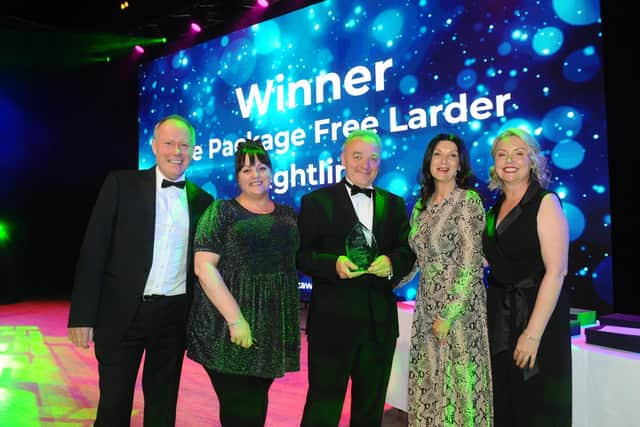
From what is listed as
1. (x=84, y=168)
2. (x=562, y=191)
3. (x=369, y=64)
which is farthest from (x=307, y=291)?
(x=84, y=168)

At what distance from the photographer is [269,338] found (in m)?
1.93

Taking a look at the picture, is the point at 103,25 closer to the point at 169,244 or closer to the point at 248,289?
the point at 169,244

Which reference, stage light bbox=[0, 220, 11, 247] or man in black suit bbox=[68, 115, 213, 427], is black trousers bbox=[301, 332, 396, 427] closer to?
man in black suit bbox=[68, 115, 213, 427]

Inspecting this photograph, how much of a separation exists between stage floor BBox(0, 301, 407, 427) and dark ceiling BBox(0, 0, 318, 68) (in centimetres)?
457

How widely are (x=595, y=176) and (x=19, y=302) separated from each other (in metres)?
8.99

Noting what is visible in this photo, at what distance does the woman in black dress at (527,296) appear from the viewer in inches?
73.4

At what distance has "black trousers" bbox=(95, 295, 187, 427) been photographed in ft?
6.57

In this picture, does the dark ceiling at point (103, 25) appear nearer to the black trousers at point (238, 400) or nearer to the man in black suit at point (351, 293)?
the man in black suit at point (351, 293)

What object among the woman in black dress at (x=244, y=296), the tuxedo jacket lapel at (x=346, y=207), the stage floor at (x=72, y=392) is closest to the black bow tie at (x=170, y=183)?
the woman in black dress at (x=244, y=296)

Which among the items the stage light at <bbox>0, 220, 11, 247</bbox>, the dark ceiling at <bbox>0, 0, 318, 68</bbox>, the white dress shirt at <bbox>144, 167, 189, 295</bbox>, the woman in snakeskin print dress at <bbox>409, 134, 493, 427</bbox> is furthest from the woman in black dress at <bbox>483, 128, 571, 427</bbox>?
the stage light at <bbox>0, 220, 11, 247</bbox>

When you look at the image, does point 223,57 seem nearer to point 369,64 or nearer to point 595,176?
point 369,64

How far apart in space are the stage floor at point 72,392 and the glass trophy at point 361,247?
1.45 meters

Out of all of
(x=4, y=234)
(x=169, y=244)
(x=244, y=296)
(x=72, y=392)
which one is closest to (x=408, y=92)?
(x=169, y=244)

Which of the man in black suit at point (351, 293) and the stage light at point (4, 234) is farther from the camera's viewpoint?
the stage light at point (4, 234)
